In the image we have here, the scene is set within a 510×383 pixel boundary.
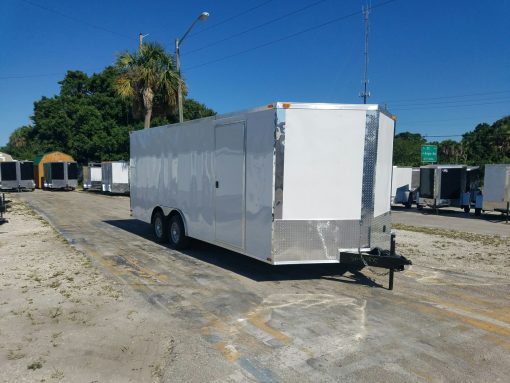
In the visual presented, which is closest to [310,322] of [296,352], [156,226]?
[296,352]

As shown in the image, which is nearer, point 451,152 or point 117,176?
point 117,176

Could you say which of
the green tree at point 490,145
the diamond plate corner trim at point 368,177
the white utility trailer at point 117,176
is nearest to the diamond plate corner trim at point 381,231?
the diamond plate corner trim at point 368,177

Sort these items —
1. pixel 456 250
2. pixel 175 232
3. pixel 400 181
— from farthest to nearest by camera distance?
pixel 400 181 → pixel 456 250 → pixel 175 232

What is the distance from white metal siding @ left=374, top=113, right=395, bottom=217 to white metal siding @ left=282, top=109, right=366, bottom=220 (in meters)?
0.44

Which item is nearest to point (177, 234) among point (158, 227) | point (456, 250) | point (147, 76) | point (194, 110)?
point (158, 227)

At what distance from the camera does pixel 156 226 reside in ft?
35.9

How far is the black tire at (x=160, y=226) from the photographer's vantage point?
10.4 meters

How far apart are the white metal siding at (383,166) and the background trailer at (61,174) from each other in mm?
36171

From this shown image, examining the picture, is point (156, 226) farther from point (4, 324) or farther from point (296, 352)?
point (296, 352)

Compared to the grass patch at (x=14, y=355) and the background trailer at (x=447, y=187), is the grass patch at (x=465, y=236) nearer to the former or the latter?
the background trailer at (x=447, y=187)

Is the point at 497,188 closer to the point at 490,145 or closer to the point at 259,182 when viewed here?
the point at 259,182

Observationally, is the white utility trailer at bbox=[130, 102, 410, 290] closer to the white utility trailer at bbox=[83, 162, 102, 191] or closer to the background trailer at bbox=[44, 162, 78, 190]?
the white utility trailer at bbox=[83, 162, 102, 191]

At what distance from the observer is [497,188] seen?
18922mm

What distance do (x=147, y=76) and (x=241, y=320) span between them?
2112 centimetres
